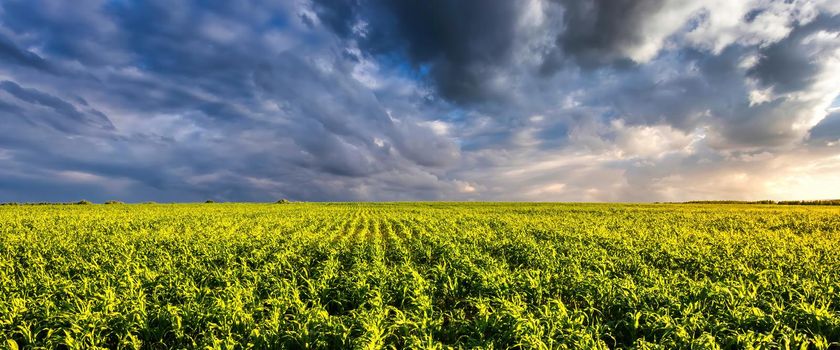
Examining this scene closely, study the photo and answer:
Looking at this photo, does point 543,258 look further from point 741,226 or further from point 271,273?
point 741,226

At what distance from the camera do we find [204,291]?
33.2ft

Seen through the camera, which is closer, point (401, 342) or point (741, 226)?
point (401, 342)

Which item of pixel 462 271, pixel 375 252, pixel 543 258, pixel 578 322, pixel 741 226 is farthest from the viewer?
pixel 741 226

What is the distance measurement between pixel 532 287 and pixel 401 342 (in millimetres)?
4366

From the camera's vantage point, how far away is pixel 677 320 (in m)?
7.99

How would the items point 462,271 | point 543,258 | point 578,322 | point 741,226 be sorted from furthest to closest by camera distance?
point 741,226, point 543,258, point 462,271, point 578,322

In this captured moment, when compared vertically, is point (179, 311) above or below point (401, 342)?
above

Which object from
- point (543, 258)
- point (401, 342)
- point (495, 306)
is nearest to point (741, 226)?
point (543, 258)

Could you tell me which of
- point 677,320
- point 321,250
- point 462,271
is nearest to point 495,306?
point 462,271

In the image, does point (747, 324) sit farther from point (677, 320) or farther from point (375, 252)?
point (375, 252)

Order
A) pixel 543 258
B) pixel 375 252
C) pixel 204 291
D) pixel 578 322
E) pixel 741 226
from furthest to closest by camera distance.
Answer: pixel 741 226 → pixel 375 252 → pixel 543 258 → pixel 204 291 → pixel 578 322

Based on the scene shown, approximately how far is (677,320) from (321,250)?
14.3 metres

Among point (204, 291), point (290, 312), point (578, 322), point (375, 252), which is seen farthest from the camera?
point (375, 252)

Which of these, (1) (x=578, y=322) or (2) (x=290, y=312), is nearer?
(1) (x=578, y=322)
